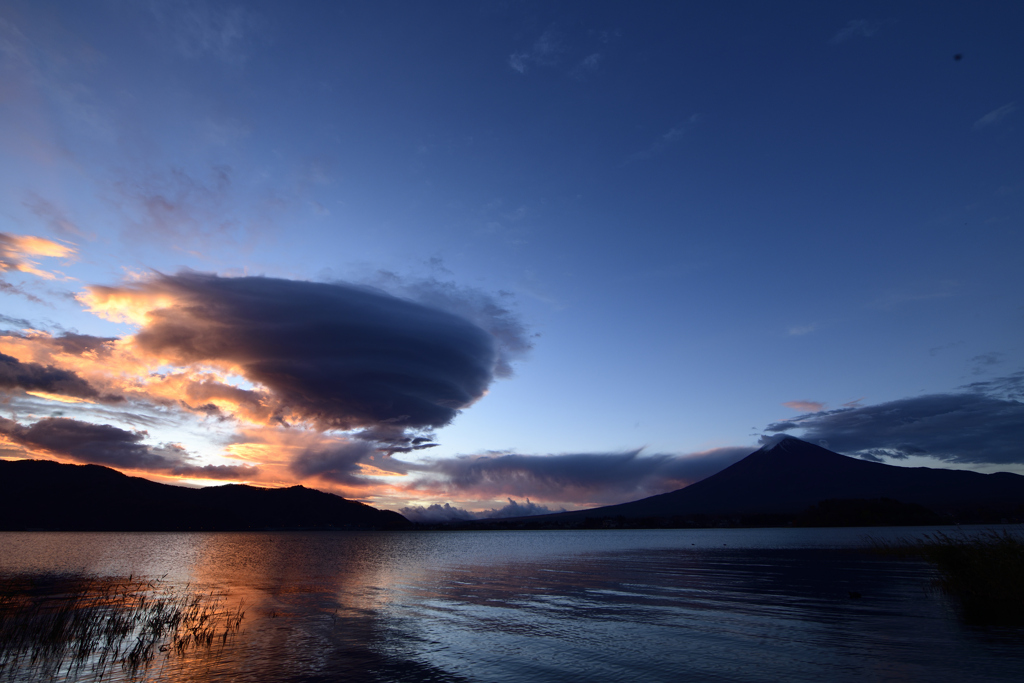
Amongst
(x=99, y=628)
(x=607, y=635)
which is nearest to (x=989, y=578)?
(x=607, y=635)

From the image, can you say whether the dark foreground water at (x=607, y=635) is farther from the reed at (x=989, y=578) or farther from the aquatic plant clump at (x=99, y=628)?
the reed at (x=989, y=578)

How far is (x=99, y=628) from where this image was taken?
1100 inches

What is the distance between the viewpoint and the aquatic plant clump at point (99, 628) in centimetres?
2167

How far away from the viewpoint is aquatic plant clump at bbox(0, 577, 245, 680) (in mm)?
21672

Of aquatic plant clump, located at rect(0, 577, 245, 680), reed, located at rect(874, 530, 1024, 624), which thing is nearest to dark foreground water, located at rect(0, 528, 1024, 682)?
aquatic plant clump, located at rect(0, 577, 245, 680)

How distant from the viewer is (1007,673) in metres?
18.5

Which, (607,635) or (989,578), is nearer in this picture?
(607,635)

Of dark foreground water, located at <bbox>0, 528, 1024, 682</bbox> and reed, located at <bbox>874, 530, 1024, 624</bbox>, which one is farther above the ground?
reed, located at <bbox>874, 530, 1024, 624</bbox>

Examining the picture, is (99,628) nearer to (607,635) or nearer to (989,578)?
(607,635)

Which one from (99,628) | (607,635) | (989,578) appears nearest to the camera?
(607,635)

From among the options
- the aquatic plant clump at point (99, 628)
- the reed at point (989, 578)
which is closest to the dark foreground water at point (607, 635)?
the aquatic plant clump at point (99, 628)

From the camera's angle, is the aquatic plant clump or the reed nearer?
the aquatic plant clump

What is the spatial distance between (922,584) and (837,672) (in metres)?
32.6

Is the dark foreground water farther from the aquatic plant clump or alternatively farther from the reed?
the reed
